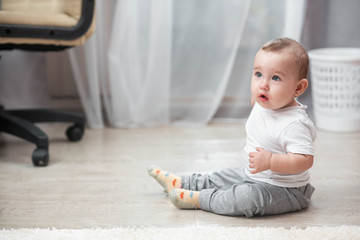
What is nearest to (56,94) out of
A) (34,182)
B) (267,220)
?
(34,182)

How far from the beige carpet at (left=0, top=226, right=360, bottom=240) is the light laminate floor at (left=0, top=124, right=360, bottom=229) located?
5cm

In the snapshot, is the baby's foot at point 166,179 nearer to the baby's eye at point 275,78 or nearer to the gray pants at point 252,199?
the gray pants at point 252,199

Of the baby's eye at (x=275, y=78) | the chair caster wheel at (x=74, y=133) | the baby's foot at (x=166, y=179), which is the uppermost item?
the baby's eye at (x=275, y=78)

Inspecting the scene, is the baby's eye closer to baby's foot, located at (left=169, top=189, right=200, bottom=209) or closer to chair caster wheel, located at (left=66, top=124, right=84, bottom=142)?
baby's foot, located at (left=169, top=189, right=200, bottom=209)

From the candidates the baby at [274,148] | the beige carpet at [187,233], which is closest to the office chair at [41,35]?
the beige carpet at [187,233]

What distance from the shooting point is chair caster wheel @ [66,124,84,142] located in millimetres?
1989

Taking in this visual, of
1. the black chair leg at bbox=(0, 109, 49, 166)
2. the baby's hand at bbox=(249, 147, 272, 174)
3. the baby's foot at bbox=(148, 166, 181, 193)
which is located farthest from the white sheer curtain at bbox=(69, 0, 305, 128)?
the baby's hand at bbox=(249, 147, 272, 174)

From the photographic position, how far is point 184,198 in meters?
1.28

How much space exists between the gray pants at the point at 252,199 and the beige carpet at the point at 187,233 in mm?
82

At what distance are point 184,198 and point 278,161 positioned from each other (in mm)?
252

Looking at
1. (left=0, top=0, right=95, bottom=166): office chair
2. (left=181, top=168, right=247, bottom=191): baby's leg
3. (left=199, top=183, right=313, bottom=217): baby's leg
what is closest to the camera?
(left=199, top=183, right=313, bottom=217): baby's leg

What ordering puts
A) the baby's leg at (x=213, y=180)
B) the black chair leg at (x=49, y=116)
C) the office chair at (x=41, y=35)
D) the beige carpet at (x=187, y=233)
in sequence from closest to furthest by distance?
the beige carpet at (x=187, y=233), the baby's leg at (x=213, y=180), the office chair at (x=41, y=35), the black chair leg at (x=49, y=116)

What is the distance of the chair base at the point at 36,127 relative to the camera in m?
1.69

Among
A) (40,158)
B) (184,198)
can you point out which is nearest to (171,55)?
(40,158)
